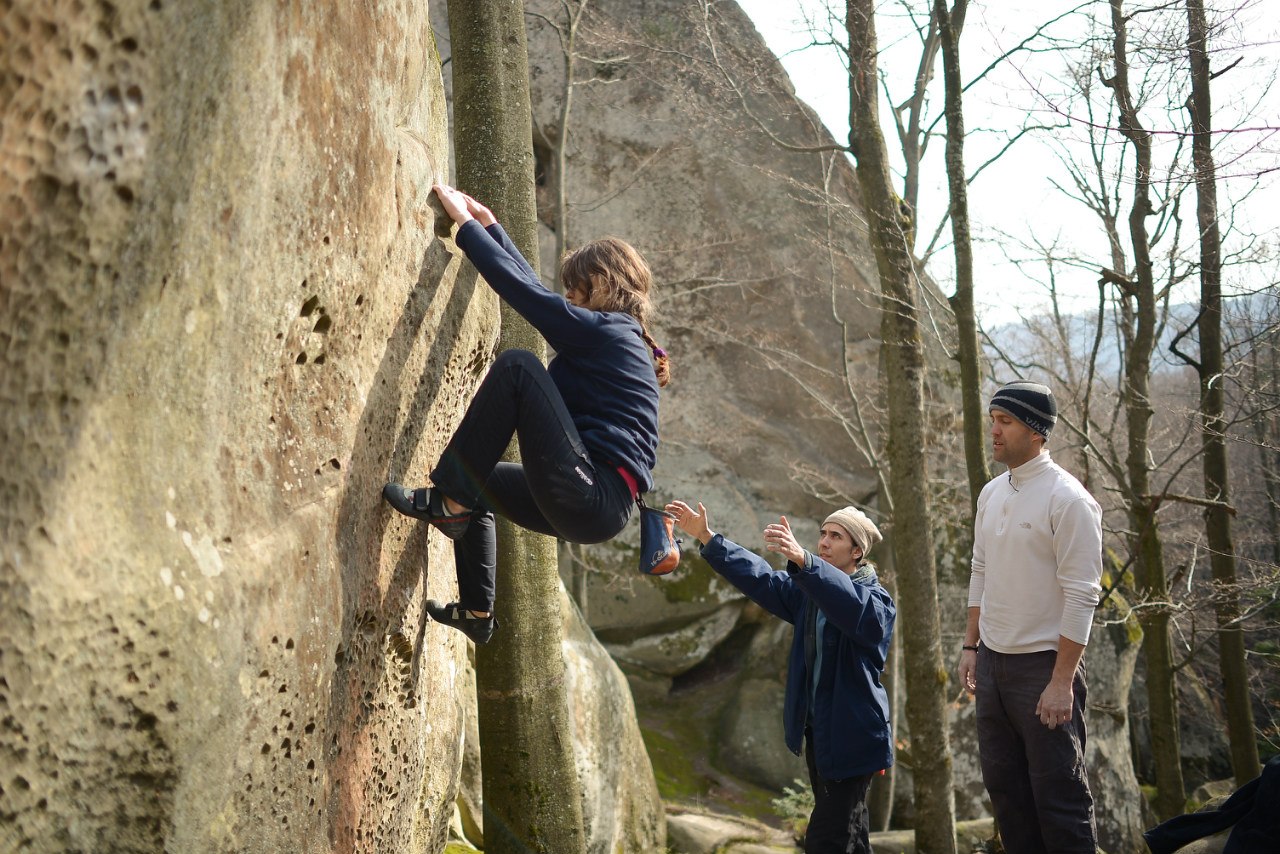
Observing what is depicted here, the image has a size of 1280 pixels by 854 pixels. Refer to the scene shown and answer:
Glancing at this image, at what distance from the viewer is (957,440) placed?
1395 centimetres

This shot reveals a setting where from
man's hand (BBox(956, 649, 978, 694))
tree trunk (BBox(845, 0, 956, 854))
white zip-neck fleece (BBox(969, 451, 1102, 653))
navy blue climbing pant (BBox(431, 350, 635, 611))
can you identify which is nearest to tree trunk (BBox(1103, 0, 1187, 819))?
tree trunk (BBox(845, 0, 956, 854))

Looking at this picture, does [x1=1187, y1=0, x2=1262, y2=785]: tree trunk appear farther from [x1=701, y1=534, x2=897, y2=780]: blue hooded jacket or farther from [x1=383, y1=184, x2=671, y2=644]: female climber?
[x1=383, y1=184, x2=671, y2=644]: female climber

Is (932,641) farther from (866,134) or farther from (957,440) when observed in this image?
(957,440)

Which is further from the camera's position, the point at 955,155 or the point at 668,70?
the point at 668,70

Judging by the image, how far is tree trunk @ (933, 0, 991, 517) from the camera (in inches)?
311

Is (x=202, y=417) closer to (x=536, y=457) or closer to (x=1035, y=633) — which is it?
(x=536, y=457)

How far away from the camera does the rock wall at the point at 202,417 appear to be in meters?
2.26

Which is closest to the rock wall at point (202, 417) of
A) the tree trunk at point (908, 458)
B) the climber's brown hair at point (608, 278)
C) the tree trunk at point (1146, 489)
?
the climber's brown hair at point (608, 278)

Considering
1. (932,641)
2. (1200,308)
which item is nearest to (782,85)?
(1200,308)

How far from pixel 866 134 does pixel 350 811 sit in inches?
266

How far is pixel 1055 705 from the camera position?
411 cm

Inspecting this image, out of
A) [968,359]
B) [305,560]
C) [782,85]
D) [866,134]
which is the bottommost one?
[305,560]

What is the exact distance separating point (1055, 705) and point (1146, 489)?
7.47 m

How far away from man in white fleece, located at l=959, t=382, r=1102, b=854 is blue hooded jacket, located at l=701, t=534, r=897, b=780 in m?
0.47
